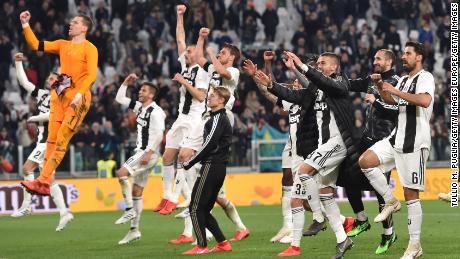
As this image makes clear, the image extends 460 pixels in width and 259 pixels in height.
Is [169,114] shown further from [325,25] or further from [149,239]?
[149,239]

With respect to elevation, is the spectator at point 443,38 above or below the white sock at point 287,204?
above

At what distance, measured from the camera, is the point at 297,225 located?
44.9 ft

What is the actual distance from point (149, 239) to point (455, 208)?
8376mm

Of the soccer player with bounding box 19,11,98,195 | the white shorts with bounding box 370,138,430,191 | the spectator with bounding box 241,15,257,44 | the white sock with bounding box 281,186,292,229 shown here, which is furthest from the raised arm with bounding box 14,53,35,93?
the spectator with bounding box 241,15,257,44

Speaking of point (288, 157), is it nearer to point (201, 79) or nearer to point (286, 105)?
point (286, 105)

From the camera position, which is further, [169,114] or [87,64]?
[169,114]

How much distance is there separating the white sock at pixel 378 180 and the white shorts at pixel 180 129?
419 cm

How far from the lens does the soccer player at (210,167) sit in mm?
14102

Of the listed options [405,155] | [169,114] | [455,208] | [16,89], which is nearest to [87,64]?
[405,155]

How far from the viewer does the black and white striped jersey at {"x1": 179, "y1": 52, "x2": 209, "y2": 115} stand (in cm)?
1680

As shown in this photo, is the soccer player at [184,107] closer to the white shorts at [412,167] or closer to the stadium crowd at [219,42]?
the white shorts at [412,167]

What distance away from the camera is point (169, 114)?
1143 inches

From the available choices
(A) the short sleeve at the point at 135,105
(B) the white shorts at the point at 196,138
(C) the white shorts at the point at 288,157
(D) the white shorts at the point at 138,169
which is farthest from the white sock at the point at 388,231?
(A) the short sleeve at the point at 135,105

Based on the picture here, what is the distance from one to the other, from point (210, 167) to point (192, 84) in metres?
2.94
